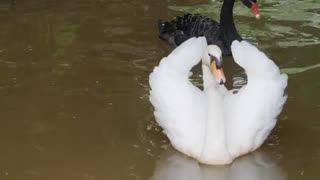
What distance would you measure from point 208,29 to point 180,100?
367 cm

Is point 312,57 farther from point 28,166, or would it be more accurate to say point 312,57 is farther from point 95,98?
point 28,166

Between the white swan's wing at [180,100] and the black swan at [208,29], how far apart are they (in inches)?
118

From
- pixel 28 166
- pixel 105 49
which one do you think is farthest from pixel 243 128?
pixel 105 49

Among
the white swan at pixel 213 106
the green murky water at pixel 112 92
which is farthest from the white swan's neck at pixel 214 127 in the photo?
the green murky water at pixel 112 92

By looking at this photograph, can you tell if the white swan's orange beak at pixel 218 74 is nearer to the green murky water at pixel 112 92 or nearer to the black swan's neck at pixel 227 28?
the green murky water at pixel 112 92

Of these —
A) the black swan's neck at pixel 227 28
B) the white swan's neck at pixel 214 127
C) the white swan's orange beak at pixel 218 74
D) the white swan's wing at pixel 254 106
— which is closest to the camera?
the white swan's orange beak at pixel 218 74

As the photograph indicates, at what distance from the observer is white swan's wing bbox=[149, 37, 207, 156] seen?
18.2 feet

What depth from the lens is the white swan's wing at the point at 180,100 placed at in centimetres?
554

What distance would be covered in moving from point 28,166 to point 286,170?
6.29ft

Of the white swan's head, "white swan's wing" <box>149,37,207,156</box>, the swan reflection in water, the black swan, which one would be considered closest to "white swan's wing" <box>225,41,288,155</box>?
the swan reflection in water

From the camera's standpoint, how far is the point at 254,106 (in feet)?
18.2

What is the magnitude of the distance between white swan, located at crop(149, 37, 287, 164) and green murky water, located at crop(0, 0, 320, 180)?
16cm

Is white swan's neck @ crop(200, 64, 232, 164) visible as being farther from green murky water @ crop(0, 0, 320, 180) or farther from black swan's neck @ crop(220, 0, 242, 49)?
black swan's neck @ crop(220, 0, 242, 49)

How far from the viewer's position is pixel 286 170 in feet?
17.7
